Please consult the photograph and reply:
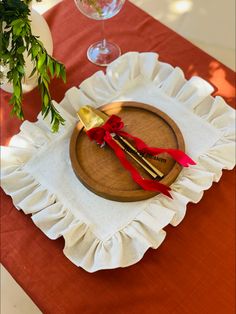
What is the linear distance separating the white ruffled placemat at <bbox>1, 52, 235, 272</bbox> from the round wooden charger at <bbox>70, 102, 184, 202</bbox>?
0.02m

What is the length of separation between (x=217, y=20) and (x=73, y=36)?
13.4 inches

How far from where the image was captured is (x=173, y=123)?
0.81 meters

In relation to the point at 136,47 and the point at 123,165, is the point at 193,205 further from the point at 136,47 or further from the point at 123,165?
the point at 136,47

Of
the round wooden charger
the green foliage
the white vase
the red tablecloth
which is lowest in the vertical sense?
the red tablecloth

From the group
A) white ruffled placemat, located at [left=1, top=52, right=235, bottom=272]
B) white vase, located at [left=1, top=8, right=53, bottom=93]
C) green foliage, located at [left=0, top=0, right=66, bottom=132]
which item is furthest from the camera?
white vase, located at [left=1, top=8, right=53, bottom=93]

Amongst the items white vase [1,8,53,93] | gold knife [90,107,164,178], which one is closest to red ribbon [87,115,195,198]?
gold knife [90,107,164,178]

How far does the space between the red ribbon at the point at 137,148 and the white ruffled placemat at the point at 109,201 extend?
0.02 metres

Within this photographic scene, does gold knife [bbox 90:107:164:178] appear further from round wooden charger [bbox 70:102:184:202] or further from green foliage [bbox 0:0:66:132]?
green foliage [bbox 0:0:66:132]

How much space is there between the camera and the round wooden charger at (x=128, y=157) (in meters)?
0.73

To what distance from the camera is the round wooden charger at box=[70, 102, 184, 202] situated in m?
0.73

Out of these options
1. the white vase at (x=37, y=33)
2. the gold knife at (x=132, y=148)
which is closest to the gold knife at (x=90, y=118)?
the gold knife at (x=132, y=148)

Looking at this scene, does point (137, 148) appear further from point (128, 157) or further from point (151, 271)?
point (151, 271)

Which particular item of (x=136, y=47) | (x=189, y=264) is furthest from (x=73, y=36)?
(x=189, y=264)

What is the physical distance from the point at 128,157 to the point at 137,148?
0.02 m
